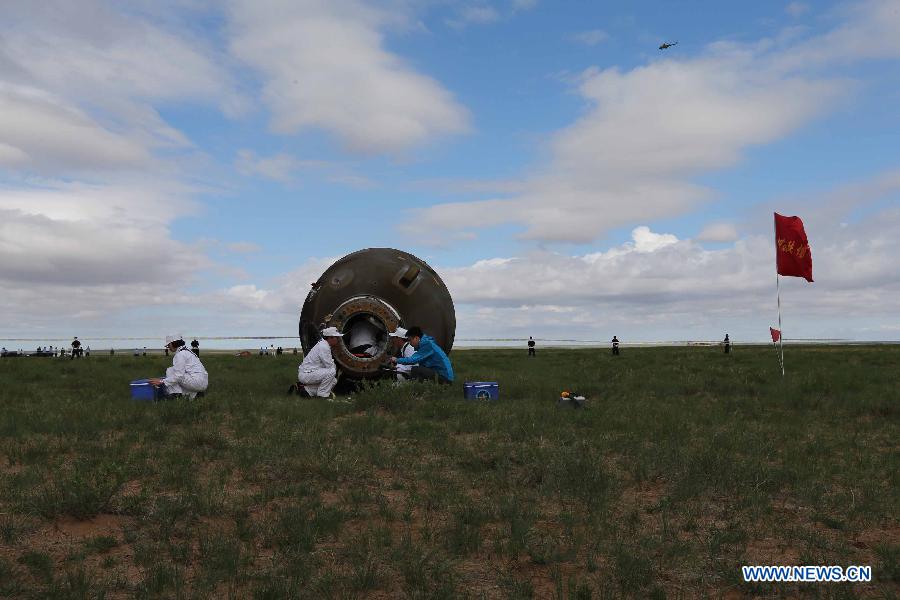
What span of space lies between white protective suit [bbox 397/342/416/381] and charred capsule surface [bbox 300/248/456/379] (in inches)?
13.7

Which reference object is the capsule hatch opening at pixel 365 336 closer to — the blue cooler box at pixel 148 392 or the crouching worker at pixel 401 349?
the crouching worker at pixel 401 349

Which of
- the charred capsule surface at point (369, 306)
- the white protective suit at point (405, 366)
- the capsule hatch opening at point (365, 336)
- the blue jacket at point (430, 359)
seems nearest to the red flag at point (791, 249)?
the charred capsule surface at point (369, 306)

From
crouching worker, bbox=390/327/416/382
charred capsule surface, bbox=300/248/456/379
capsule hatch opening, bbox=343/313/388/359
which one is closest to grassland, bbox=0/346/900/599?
crouching worker, bbox=390/327/416/382

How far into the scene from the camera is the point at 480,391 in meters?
13.3

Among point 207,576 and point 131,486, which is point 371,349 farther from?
point 207,576

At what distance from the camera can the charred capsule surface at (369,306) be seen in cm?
1423

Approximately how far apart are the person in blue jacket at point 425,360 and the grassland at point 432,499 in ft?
4.73

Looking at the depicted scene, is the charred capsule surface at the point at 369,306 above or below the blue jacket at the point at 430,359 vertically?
above

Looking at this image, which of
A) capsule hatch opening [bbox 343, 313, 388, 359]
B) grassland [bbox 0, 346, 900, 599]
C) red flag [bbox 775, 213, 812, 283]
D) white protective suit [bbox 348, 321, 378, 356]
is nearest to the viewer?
grassland [bbox 0, 346, 900, 599]

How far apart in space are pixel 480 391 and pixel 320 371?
329cm

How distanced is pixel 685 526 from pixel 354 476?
352 cm

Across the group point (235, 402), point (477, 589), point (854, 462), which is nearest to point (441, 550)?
point (477, 589)

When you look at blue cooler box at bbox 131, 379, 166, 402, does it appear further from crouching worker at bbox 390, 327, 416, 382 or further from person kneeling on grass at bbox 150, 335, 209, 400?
crouching worker at bbox 390, 327, 416, 382

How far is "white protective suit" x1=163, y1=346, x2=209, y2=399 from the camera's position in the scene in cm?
1299
